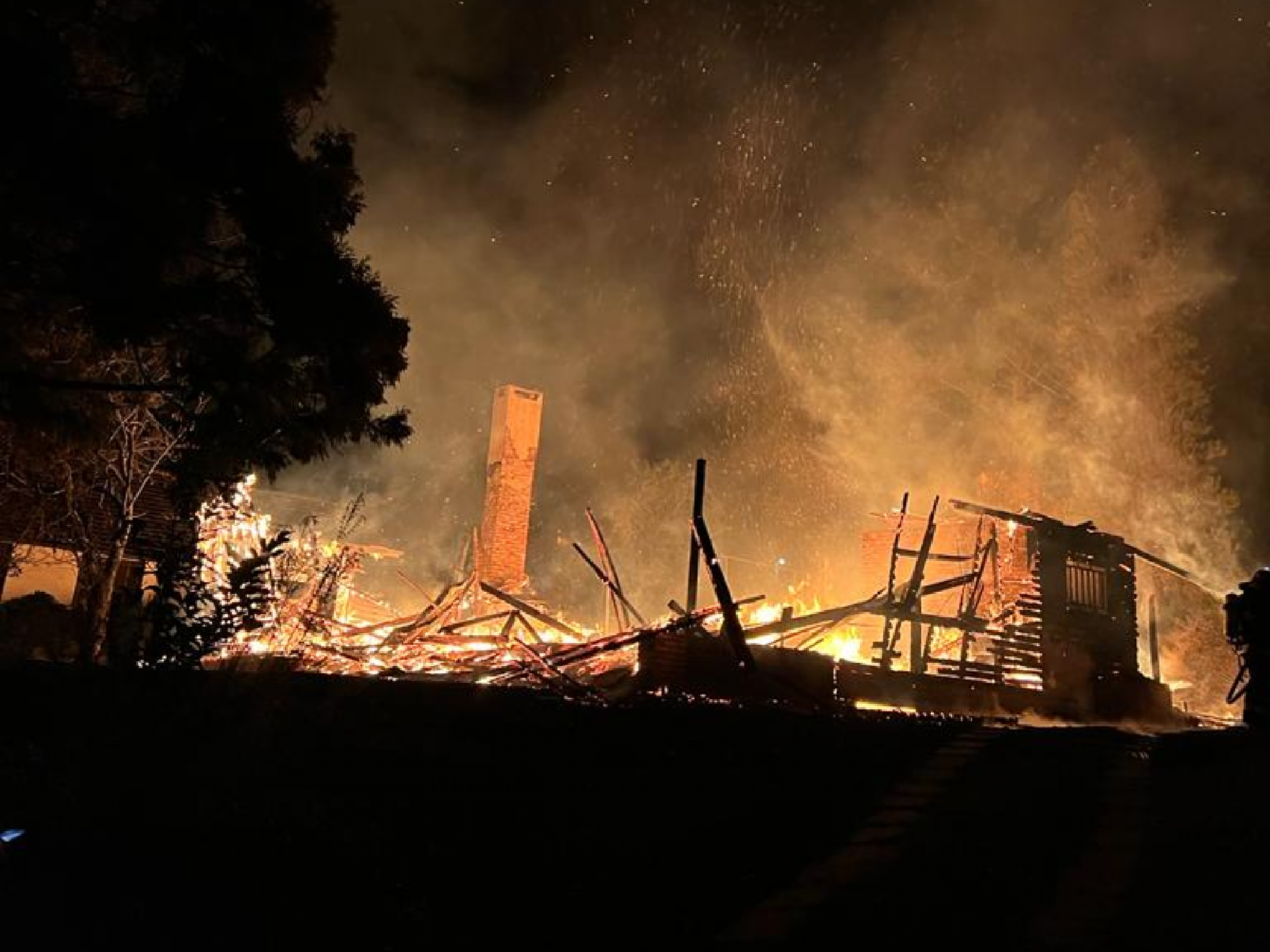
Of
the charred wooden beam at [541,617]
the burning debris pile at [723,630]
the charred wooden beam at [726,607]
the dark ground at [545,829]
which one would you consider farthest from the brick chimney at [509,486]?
the dark ground at [545,829]

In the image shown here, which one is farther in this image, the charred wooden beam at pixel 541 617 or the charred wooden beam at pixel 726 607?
the charred wooden beam at pixel 541 617

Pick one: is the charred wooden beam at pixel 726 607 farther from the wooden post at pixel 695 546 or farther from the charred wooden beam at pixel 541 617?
the charred wooden beam at pixel 541 617

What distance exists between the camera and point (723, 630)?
12.3m

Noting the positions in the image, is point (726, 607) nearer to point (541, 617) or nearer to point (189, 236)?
point (541, 617)

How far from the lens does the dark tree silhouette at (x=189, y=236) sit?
8727 millimetres

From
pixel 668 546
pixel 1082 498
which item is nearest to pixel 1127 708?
pixel 1082 498

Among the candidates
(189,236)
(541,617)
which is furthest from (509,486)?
(189,236)

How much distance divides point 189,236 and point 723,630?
7964 mm

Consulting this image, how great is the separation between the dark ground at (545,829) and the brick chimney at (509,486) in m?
19.3

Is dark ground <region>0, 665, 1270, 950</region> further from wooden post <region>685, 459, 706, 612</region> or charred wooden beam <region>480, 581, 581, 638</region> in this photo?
charred wooden beam <region>480, 581, 581, 638</region>

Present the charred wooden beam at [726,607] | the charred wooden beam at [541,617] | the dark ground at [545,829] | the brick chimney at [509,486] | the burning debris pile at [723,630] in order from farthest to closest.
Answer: the brick chimney at [509,486] < the charred wooden beam at [541,617] < the burning debris pile at [723,630] < the charred wooden beam at [726,607] < the dark ground at [545,829]

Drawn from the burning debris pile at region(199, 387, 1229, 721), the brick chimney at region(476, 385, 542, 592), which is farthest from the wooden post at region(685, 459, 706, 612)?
the brick chimney at region(476, 385, 542, 592)

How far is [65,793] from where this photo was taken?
224 inches

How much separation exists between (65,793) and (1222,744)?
9.64m
